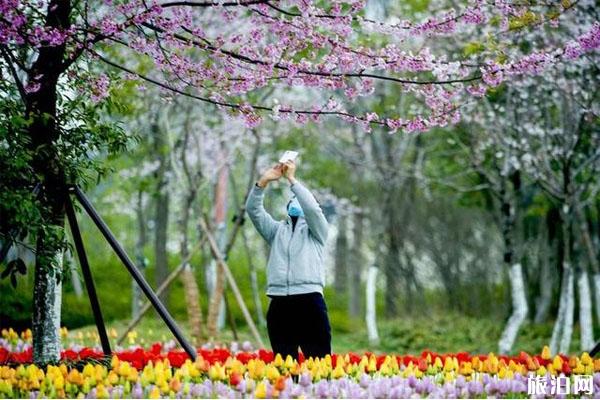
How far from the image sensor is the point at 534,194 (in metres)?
20.9

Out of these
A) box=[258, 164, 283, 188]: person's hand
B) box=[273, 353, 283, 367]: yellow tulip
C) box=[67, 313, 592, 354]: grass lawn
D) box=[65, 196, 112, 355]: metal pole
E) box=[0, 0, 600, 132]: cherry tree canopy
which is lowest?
box=[67, 313, 592, 354]: grass lawn

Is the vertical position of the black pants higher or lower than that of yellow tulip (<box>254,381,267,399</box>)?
higher

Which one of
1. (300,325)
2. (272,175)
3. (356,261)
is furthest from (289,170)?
(356,261)

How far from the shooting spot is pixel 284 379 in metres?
5.97

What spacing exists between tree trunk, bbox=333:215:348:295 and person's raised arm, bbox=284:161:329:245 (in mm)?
22741

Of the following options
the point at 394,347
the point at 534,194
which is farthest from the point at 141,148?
the point at 534,194

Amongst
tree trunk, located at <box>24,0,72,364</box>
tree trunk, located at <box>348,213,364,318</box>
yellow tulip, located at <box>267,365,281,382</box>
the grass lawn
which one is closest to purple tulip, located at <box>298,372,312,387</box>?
yellow tulip, located at <box>267,365,281,382</box>

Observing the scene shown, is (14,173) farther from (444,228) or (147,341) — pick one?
(444,228)

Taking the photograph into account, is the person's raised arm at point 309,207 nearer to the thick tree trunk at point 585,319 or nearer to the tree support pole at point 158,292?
the tree support pole at point 158,292

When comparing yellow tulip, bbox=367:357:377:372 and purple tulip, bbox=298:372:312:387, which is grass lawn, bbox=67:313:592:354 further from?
purple tulip, bbox=298:372:312:387

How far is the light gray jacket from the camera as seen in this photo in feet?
23.2

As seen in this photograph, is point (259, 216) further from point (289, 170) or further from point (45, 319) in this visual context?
point (45, 319)

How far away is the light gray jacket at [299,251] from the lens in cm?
706

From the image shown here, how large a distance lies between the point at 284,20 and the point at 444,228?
20581mm
